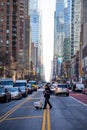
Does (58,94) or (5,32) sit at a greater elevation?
(5,32)

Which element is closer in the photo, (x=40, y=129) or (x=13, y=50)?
(x=40, y=129)

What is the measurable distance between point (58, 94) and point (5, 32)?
10166 centimetres

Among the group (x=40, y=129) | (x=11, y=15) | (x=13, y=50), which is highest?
(x=11, y=15)

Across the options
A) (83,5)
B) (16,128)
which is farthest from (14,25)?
(16,128)

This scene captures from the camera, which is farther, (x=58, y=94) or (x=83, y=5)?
(x=83, y=5)

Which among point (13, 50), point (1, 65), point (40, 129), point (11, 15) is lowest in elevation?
point (40, 129)

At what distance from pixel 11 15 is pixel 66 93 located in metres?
105

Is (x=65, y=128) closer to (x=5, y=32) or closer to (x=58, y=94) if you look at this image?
(x=58, y=94)

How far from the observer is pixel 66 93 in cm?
5834

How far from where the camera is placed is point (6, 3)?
15962 cm

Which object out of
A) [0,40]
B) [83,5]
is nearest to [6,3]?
[0,40]

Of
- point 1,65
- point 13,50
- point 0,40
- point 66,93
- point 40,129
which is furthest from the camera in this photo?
point 13,50

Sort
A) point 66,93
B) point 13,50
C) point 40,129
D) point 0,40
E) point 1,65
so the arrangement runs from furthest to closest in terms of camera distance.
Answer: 1. point 13,50
2. point 0,40
3. point 1,65
4. point 66,93
5. point 40,129

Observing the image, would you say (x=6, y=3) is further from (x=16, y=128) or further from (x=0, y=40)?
(x=16, y=128)
